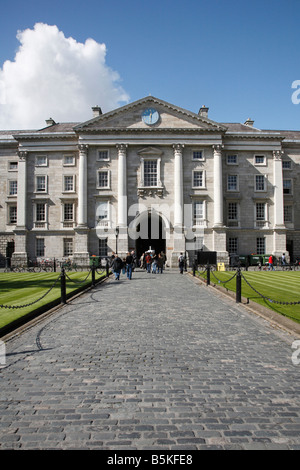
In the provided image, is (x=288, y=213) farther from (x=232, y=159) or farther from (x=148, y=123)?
(x=148, y=123)

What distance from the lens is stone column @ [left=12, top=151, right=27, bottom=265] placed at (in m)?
36.2

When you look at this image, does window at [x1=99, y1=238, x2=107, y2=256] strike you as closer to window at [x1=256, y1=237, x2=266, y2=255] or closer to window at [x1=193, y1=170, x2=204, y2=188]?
window at [x1=193, y1=170, x2=204, y2=188]

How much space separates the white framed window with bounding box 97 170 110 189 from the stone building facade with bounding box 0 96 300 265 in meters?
0.12

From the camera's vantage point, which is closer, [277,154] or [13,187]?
[277,154]

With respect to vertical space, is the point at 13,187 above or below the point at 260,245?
above

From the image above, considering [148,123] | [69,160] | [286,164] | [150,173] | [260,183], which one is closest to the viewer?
[148,123]

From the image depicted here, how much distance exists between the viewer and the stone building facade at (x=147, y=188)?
3588 centimetres

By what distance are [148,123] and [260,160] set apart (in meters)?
13.7

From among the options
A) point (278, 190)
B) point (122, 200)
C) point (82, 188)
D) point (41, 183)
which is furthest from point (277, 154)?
point (41, 183)

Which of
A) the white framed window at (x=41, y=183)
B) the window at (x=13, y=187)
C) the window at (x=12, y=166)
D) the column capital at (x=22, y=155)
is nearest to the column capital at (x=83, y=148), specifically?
the white framed window at (x=41, y=183)

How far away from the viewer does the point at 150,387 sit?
4.71m

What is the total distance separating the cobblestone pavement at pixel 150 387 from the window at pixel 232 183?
31.1 metres

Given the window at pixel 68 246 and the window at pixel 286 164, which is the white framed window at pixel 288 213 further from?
the window at pixel 68 246

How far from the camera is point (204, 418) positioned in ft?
12.6
